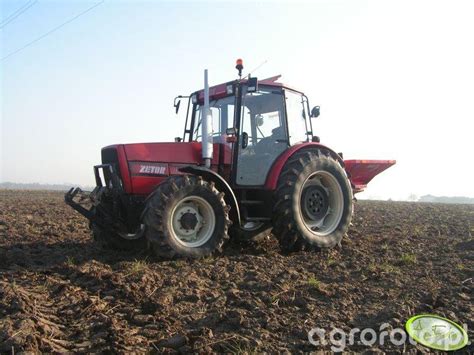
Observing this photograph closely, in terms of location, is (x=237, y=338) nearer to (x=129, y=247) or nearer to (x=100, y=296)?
(x=100, y=296)

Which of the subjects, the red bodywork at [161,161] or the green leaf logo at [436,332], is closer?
the green leaf logo at [436,332]

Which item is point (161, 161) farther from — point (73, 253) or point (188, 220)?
point (73, 253)

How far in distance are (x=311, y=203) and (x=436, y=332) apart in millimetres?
3507

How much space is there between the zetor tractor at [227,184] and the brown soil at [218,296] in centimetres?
32

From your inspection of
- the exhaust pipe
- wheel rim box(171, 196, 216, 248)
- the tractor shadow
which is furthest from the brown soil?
the exhaust pipe

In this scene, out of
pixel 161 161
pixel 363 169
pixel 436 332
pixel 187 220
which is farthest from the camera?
pixel 363 169

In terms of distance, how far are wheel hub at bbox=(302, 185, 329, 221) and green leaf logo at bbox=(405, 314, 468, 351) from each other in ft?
Result: 10.5

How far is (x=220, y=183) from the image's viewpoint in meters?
5.95

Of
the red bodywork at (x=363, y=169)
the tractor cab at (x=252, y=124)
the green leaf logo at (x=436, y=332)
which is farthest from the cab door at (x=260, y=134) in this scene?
the green leaf logo at (x=436, y=332)

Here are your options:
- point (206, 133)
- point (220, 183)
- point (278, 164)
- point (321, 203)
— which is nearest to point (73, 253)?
point (220, 183)

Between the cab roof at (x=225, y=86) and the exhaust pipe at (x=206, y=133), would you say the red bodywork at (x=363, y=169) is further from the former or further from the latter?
the exhaust pipe at (x=206, y=133)

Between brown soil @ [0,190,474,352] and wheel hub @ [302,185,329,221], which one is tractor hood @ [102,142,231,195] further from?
wheel hub @ [302,185,329,221]

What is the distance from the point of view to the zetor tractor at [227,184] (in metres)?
5.63

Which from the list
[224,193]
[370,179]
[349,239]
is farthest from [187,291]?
[370,179]
